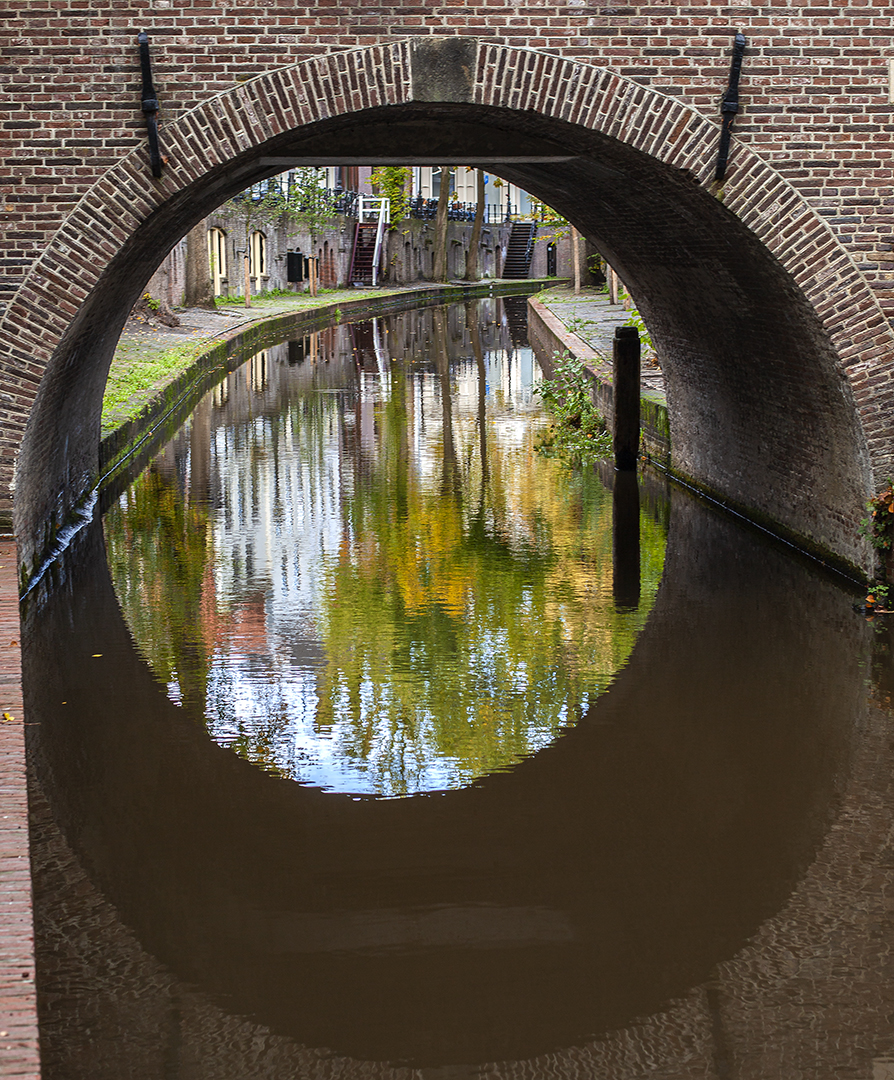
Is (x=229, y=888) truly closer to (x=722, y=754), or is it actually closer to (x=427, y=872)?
(x=427, y=872)

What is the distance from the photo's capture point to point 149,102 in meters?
8.13

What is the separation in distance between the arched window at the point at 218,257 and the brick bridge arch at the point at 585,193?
84.1ft

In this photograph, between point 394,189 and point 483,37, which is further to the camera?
point 394,189

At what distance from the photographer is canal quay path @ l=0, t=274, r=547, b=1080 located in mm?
3459

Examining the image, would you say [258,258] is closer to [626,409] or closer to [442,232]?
[442,232]

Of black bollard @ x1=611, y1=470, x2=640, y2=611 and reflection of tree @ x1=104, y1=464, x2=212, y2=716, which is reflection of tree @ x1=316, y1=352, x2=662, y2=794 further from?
reflection of tree @ x1=104, y1=464, x2=212, y2=716

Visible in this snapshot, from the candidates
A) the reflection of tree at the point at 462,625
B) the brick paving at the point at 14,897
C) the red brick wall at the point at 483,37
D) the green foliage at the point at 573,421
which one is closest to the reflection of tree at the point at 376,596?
the reflection of tree at the point at 462,625

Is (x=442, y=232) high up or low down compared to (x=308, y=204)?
up

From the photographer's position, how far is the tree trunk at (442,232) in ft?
172

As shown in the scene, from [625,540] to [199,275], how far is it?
939 inches

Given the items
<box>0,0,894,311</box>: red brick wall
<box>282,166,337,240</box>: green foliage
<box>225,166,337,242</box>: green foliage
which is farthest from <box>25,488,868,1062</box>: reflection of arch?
<box>282,166,337,240</box>: green foliage

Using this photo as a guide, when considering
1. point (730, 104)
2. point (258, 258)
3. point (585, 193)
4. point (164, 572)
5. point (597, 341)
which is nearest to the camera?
point (730, 104)

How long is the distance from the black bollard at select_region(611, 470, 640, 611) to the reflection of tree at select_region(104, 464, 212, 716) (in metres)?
2.90

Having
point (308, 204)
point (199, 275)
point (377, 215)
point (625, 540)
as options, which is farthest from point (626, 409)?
point (377, 215)
